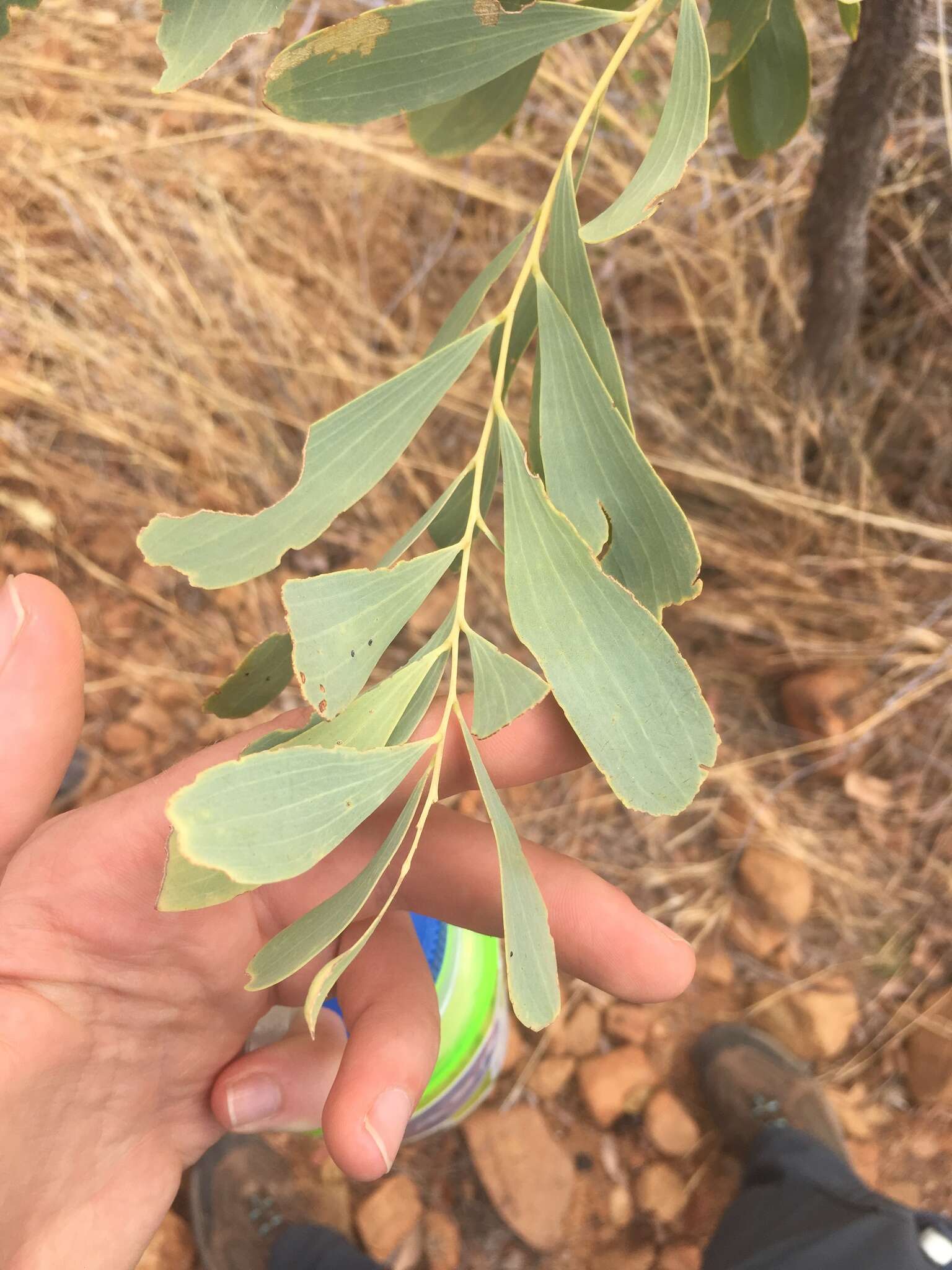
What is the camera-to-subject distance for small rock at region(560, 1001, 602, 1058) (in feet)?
5.16

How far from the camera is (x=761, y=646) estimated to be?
4.93 feet

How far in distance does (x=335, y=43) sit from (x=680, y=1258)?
172 cm

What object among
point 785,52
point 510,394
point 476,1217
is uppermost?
point 785,52

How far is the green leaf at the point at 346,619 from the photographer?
500 mm

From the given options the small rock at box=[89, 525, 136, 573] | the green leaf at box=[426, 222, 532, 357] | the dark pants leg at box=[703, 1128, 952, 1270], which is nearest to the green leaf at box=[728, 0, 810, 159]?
the green leaf at box=[426, 222, 532, 357]

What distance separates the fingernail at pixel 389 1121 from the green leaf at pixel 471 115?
78 centimetres

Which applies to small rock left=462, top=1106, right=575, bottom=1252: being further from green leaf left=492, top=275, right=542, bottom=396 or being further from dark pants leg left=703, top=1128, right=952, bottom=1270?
green leaf left=492, top=275, right=542, bottom=396

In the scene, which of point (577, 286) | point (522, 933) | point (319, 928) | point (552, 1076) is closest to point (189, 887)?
point (319, 928)

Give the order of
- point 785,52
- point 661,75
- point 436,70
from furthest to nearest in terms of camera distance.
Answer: point 661,75 → point 785,52 → point 436,70

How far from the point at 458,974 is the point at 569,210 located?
115 cm

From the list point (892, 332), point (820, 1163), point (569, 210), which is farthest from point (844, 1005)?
point (569, 210)

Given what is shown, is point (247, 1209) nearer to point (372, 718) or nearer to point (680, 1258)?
point (680, 1258)

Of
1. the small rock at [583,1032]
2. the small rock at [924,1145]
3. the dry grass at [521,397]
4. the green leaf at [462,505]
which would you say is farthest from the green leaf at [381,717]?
the small rock at [924,1145]

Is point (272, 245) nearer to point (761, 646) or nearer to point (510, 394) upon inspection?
point (510, 394)
